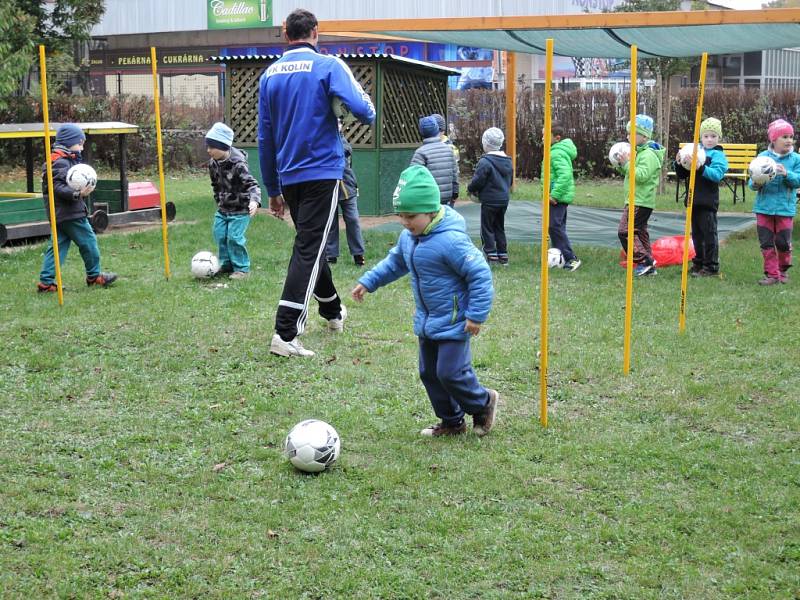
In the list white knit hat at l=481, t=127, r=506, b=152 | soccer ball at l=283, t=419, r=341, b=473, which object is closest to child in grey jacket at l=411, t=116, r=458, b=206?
white knit hat at l=481, t=127, r=506, b=152

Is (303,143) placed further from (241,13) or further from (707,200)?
(241,13)

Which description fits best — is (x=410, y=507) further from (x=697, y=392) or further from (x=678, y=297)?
(x=678, y=297)

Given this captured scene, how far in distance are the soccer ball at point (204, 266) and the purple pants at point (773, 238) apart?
5.42m

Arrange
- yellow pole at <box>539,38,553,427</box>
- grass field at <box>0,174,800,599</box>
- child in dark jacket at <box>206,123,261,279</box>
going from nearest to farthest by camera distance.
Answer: grass field at <box>0,174,800,599</box> < yellow pole at <box>539,38,553,427</box> < child in dark jacket at <box>206,123,261,279</box>

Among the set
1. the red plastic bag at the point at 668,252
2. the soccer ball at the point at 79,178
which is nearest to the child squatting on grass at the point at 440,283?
the soccer ball at the point at 79,178

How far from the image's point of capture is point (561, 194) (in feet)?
34.0

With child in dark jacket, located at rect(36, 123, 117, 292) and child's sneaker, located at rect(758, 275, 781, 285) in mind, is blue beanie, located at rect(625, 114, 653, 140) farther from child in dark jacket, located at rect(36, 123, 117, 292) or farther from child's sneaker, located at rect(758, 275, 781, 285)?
child in dark jacket, located at rect(36, 123, 117, 292)

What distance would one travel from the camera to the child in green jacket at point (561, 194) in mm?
10344

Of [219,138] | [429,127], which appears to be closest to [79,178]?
[219,138]

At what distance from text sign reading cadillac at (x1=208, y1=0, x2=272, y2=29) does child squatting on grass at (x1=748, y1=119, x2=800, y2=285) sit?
→ 28.8 m

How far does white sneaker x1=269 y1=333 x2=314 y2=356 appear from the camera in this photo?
266 inches

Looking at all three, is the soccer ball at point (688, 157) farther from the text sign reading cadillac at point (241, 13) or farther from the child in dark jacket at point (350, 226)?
the text sign reading cadillac at point (241, 13)

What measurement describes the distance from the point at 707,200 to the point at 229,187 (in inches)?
191

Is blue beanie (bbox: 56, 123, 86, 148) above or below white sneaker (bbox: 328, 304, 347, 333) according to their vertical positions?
above
